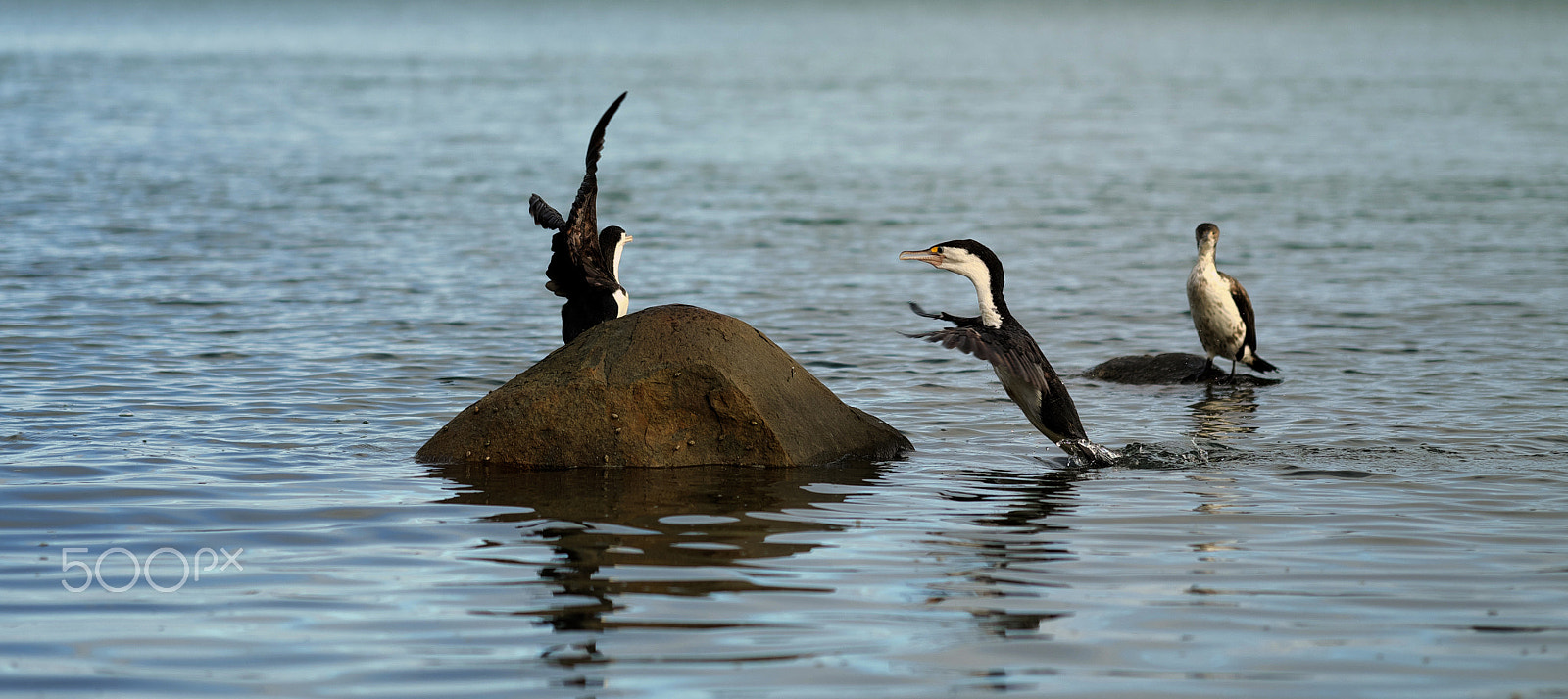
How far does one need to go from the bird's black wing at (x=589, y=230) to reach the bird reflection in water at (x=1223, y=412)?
4.03 m

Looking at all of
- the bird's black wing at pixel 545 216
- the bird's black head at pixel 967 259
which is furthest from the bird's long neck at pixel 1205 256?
the bird's black wing at pixel 545 216

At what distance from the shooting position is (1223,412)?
11086 millimetres

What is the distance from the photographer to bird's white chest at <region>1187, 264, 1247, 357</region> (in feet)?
41.2

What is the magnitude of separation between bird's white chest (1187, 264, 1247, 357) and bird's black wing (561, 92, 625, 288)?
18.3ft

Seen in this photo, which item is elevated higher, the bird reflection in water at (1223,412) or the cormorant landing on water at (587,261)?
the cormorant landing on water at (587,261)

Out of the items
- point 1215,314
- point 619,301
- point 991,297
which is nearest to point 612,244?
point 619,301

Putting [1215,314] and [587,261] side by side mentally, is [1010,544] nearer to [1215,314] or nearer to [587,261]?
[587,261]

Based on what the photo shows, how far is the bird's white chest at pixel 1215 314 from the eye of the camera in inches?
494

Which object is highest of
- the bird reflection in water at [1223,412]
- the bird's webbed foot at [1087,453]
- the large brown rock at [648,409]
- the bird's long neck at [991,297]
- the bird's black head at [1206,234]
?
the bird's black head at [1206,234]

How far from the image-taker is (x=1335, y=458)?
909 cm

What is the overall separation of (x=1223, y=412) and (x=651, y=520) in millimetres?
5345

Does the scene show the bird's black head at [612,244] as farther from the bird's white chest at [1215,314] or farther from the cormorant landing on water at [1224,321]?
the bird's white chest at [1215,314]

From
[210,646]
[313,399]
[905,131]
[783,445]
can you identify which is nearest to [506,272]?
[313,399]

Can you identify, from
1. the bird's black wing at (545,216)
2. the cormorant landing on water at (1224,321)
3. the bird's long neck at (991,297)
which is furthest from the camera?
the cormorant landing on water at (1224,321)
